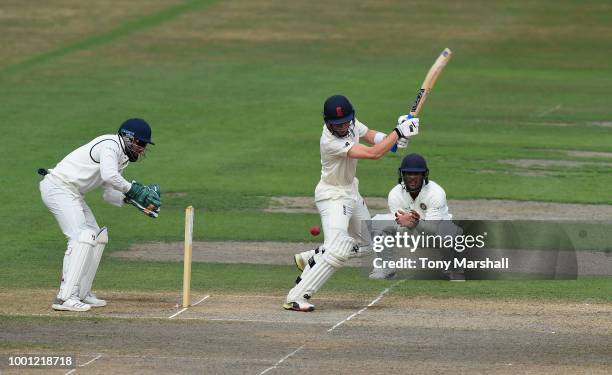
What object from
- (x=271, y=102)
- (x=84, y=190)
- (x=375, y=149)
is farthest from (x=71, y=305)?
(x=271, y=102)

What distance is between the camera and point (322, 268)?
14109 millimetres

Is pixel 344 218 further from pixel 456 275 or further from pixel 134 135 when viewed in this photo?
pixel 456 275

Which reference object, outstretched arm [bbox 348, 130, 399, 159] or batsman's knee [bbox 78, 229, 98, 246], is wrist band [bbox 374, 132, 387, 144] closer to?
outstretched arm [bbox 348, 130, 399, 159]

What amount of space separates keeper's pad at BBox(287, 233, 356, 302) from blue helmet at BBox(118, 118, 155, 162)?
223 cm

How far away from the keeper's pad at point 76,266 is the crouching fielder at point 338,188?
7.11ft

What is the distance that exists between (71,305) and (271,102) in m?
19.1

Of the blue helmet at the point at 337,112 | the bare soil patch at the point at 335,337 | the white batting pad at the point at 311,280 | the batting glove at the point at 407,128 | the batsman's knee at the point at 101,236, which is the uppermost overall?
the blue helmet at the point at 337,112

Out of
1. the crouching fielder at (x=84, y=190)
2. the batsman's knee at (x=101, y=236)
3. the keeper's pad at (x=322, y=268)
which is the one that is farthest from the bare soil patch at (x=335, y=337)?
the batsman's knee at (x=101, y=236)

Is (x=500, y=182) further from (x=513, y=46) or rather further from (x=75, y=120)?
(x=513, y=46)

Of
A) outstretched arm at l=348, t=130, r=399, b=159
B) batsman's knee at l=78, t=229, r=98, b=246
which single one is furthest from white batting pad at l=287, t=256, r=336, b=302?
batsman's knee at l=78, t=229, r=98, b=246

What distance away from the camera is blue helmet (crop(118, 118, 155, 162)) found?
14320mm

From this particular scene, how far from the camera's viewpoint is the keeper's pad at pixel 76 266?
14.0 metres

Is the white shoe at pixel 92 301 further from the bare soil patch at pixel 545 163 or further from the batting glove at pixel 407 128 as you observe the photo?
→ the bare soil patch at pixel 545 163

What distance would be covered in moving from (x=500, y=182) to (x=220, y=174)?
16.6 feet
